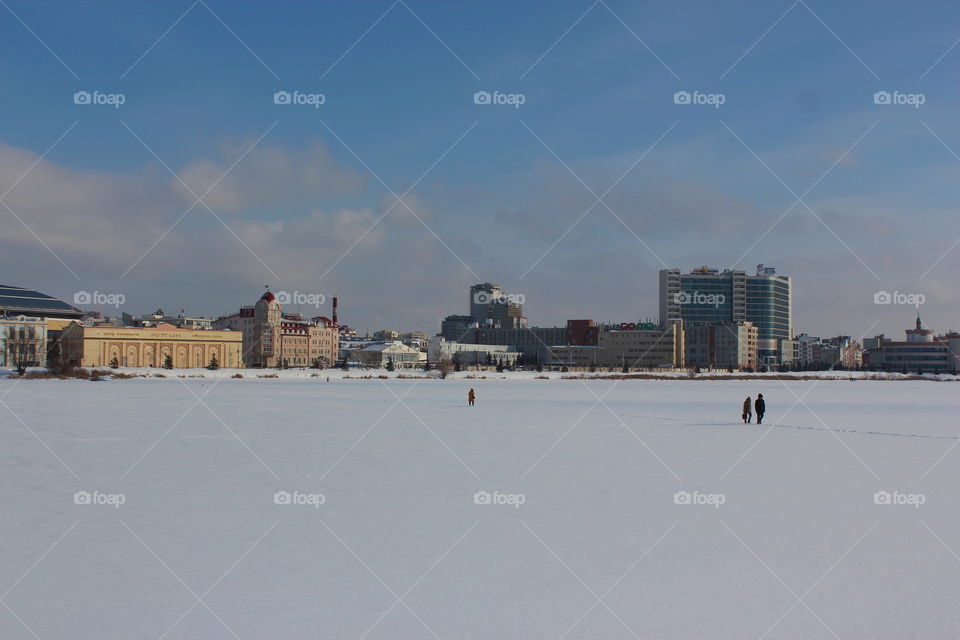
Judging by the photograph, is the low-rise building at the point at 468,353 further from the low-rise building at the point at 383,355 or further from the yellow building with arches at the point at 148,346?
the yellow building with arches at the point at 148,346

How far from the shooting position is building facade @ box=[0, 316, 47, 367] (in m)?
108

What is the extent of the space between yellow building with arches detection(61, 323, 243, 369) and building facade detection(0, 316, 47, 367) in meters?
3.83

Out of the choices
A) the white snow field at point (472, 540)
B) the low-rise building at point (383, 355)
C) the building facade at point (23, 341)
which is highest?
the building facade at point (23, 341)

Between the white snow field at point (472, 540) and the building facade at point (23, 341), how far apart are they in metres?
101

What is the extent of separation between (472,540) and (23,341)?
118 metres

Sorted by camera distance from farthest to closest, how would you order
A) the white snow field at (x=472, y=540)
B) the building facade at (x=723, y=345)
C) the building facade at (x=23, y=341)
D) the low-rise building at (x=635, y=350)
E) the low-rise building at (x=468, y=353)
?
1. the building facade at (x=723, y=345)
2. the low-rise building at (x=635, y=350)
3. the low-rise building at (x=468, y=353)
4. the building facade at (x=23, y=341)
5. the white snow field at (x=472, y=540)

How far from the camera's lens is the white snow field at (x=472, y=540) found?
734 cm

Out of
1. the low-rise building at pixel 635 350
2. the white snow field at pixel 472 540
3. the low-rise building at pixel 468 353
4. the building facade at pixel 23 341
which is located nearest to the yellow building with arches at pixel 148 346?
the building facade at pixel 23 341

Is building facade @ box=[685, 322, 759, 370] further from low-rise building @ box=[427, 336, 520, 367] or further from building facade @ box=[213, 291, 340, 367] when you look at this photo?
building facade @ box=[213, 291, 340, 367]

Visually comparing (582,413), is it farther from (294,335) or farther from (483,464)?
(294,335)

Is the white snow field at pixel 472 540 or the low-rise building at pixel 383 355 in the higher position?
the white snow field at pixel 472 540

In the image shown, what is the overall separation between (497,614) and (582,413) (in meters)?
26.7

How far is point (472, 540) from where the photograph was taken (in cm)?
1012

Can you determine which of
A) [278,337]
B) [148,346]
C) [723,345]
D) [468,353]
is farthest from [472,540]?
[723,345]
